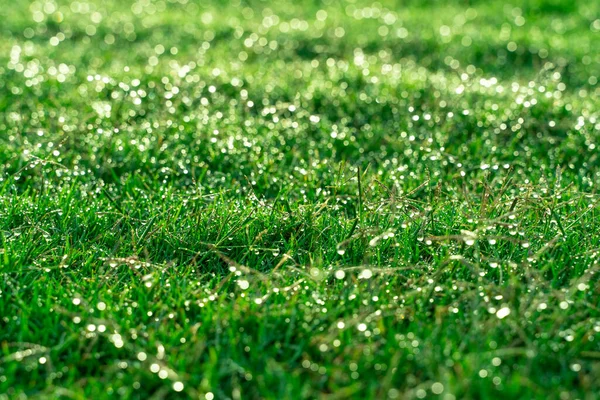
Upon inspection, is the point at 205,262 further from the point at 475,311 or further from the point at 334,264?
the point at 475,311

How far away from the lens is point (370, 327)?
7.11 ft

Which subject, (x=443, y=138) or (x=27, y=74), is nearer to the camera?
(x=443, y=138)

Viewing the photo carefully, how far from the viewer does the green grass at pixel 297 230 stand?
201 centimetres

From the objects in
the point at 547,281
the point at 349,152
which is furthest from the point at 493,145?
the point at 547,281

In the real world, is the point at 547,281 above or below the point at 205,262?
above

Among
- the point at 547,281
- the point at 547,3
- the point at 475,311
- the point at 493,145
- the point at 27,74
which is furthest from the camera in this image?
the point at 547,3

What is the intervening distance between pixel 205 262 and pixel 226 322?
518 millimetres

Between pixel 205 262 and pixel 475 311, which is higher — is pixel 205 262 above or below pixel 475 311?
below

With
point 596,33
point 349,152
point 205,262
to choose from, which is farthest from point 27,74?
point 596,33

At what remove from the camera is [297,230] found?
2.78m

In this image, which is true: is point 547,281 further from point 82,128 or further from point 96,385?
point 82,128

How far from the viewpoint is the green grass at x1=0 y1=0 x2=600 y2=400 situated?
6.59 ft

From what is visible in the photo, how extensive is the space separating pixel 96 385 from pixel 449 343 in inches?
39.9

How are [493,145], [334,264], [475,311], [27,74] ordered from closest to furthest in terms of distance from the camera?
[475,311] < [334,264] < [493,145] < [27,74]
